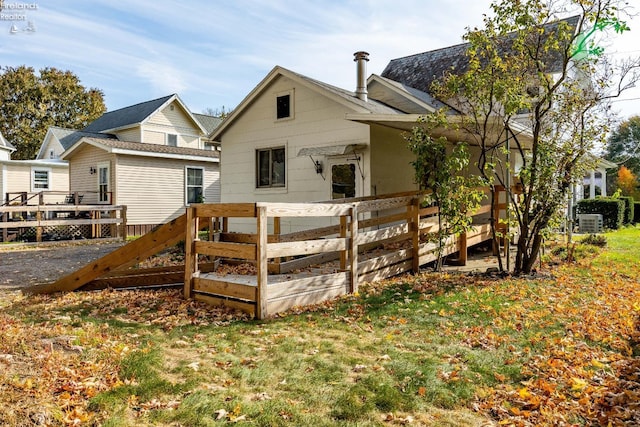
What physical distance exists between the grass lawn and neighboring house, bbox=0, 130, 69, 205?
66.4 feet

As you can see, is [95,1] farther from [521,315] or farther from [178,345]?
[521,315]

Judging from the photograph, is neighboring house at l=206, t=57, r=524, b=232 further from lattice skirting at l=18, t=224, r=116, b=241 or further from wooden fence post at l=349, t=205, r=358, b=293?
lattice skirting at l=18, t=224, r=116, b=241

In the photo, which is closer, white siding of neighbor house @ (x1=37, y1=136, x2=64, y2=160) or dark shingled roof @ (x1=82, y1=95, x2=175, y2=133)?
dark shingled roof @ (x1=82, y1=95, x2=175, y2=133)

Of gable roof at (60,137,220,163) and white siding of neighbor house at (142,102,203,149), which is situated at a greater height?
white siding of neighbor house at (142,102,203,149)

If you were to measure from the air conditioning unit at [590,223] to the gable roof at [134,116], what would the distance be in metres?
19.6

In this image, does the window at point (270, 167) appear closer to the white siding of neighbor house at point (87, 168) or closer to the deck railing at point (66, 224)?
the deck railing at point (66, 224)

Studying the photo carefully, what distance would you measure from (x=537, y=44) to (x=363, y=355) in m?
6.02

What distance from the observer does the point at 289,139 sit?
1229cm

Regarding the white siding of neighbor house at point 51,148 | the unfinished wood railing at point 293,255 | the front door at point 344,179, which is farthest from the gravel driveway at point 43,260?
the white siding of neighbor house at point 51,148

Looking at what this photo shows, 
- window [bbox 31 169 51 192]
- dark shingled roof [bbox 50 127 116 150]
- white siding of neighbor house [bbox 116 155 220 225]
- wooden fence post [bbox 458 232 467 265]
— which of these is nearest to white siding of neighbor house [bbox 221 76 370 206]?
wooden fence post [bbox 458 232 467 265]

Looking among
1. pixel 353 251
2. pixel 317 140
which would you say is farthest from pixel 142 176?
pixel 353 251

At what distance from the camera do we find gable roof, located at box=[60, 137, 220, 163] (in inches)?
673

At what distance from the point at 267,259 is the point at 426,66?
14411 millimetres

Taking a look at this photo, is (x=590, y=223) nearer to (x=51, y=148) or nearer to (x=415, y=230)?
(x=415, y=230)
